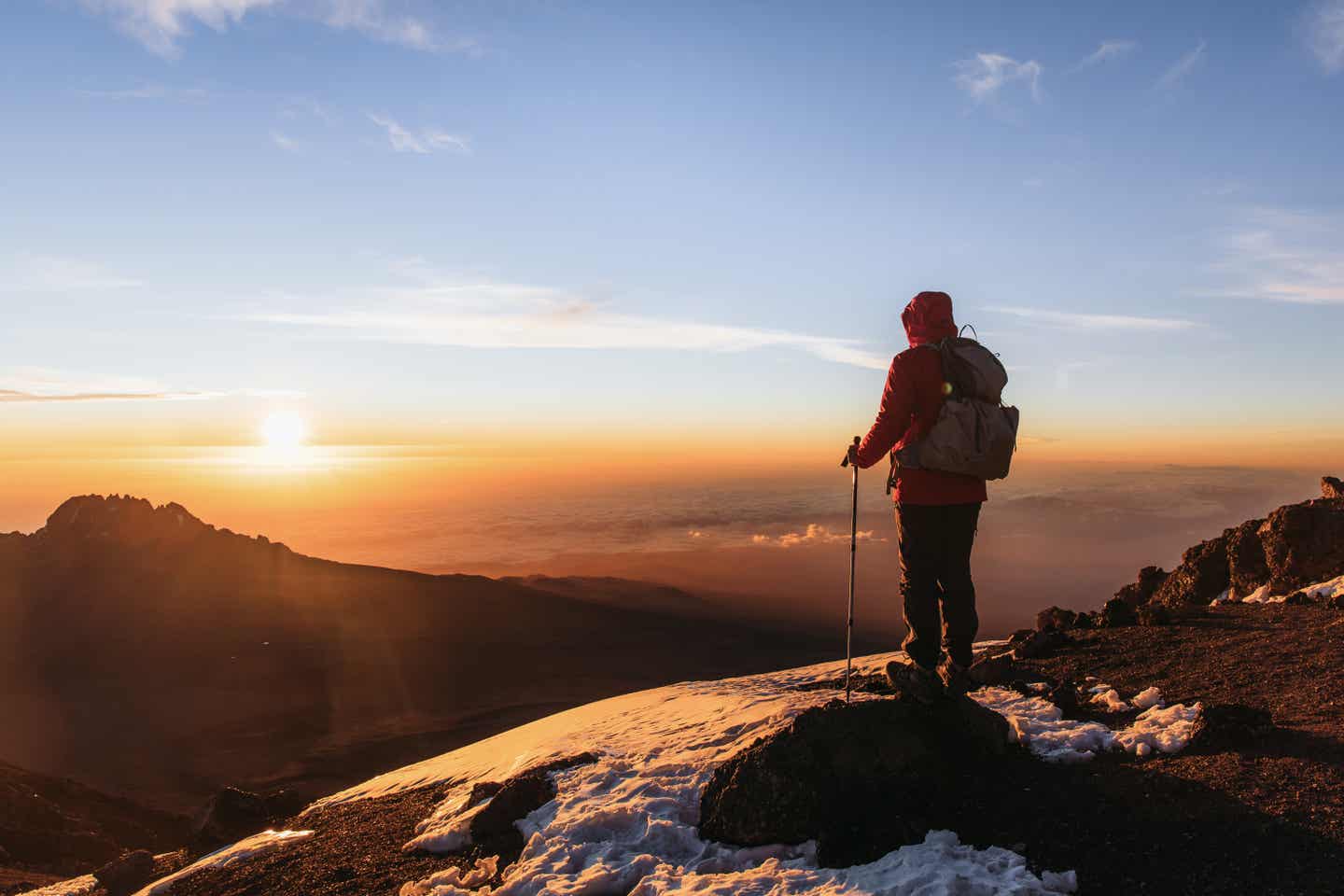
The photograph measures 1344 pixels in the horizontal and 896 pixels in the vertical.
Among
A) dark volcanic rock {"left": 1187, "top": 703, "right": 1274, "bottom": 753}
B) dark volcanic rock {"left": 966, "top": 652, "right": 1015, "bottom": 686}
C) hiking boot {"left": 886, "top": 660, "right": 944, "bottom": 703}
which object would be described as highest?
hiking boot {"left": 886, "top": 660, "right": 944, "bottom": 703}

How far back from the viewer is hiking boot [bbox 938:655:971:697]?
557cm

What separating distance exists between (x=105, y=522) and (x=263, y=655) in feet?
35.1

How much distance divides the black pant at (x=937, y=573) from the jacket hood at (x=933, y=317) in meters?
1.20

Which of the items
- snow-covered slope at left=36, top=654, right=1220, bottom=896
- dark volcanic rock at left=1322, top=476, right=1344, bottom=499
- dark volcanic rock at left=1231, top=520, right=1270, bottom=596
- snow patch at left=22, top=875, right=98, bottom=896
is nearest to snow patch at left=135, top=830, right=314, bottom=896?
snow-covered slope at left=36, top=654, right=1220, bottom=896

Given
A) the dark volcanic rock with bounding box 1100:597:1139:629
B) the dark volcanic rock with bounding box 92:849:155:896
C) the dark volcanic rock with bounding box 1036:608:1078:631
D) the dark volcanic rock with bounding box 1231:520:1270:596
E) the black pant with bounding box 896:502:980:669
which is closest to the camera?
the black pant with bounding box 896:502:980:669

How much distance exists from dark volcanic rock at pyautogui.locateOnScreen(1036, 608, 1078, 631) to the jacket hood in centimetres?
651

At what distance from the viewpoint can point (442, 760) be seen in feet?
35.1

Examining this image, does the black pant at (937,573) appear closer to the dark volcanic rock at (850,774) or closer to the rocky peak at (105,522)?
the dark volcanic rock at (850,774)

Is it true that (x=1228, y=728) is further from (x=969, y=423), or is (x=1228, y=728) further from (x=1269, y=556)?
(x=1269, y=556)

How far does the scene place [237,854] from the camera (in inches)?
293

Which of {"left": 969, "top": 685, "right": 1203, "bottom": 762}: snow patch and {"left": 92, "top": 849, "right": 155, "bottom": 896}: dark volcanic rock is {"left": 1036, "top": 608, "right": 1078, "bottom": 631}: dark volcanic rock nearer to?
{"left": 969, "top": 685, "right": 1203, "bottom": 762}: snow patch

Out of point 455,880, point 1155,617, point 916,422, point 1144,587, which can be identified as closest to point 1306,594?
point 1155,617

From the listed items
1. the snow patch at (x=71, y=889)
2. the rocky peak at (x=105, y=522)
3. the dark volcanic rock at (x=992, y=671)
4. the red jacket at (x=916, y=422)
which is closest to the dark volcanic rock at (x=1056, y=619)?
the dark volcanic rock at (x=992, y=671)

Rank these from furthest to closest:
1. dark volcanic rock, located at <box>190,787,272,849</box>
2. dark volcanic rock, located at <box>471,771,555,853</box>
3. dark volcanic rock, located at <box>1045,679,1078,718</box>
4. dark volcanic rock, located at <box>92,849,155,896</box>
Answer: dark volcanic rock, located at <box>190,787,272,849</box>, dark volcanic rock, located at <box>92,849,155,896</box>, dark volcanic rock, located at <box>1045,679,1078,718</box>, dark volcanic rock, located at <box>471,771,555,853</box>
